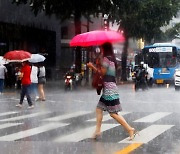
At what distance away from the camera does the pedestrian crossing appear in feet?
37.2

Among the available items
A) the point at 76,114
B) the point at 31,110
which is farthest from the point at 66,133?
the point at 31,110

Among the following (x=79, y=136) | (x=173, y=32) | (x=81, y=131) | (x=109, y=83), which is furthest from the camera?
(x=173, y=32)

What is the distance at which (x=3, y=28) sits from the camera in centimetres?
3656

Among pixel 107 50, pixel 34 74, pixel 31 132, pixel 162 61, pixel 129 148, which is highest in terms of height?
pixel 107 50

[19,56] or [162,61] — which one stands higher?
[19,56]

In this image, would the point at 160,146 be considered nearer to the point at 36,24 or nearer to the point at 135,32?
the point at 36,24

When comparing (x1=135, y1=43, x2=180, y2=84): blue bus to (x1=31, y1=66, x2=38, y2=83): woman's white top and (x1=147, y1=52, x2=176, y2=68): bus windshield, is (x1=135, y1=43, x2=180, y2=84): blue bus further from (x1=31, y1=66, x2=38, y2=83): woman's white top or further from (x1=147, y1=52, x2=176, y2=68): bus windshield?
(x1=31, y1=66, x2=38, y2=83): woman's white top

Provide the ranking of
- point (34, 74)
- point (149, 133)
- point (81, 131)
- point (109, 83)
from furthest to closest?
point (34, 74) < point (81, 131) < point (149, 133) < point (109, 83)

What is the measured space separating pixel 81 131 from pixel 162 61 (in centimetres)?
2809

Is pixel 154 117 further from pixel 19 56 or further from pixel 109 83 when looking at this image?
pixel 19 56

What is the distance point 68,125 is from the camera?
13.6 m

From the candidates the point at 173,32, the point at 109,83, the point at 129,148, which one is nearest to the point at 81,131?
the point at 109,83

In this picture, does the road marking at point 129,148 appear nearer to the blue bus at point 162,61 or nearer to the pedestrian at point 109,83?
the pedestrian at point 109,83

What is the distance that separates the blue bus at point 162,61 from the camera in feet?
128
